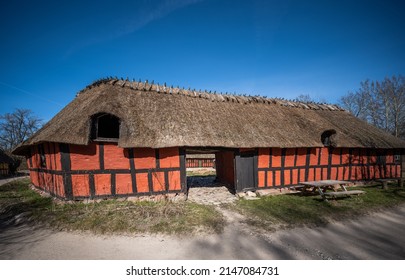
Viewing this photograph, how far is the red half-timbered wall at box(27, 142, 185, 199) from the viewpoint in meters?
7.95

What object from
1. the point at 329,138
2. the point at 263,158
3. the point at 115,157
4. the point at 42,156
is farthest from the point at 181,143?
the point at 329,138

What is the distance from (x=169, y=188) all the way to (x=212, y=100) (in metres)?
6.60

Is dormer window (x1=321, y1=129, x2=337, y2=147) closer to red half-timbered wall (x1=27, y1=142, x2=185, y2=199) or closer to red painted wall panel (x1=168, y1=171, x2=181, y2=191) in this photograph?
red half-timbered wall (x1=27, y1=142, x2=185, y2=199)

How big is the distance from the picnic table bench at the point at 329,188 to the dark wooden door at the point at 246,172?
249 cm

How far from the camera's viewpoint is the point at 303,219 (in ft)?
21.4

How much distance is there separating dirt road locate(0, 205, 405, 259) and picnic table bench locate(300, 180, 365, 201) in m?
2.74

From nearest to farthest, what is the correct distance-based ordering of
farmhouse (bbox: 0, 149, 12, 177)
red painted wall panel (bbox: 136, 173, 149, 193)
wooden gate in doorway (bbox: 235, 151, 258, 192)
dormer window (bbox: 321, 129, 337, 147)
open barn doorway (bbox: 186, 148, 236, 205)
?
red painted wall panel (bbox: 136, 173, 149, 193), open barn doorway (bbox: 186, 148, 236, 205), wooden gate in doorway (bbox: 235, 151, 258, 192), dormer window (bbox: 321, 129, 337, 147), farmhouse (bbox: 0, 149, 12, 177)

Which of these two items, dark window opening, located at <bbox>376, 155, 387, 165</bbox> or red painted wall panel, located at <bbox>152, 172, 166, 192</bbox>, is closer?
red painted wall panel, located at <bbox>152, 172, 166, 192</bbox>

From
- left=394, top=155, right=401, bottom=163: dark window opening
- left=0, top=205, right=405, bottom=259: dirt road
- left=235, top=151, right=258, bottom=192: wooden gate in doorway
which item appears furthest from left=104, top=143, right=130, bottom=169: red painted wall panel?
left=394, top=155, right=401, bottom=163: dark window opening

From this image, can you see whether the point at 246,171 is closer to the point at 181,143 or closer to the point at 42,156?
the point at 181,143

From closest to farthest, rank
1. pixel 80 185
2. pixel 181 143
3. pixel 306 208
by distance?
pixel 306 208 → pixel 80 185 → pixel 181 143

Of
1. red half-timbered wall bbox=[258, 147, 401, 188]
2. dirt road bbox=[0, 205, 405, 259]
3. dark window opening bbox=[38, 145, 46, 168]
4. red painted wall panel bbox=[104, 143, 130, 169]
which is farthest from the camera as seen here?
red half-timbered wall bbox=[258, 147, 401, 188]

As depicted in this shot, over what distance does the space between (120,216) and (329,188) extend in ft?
37.3

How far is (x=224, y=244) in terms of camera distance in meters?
4.87
